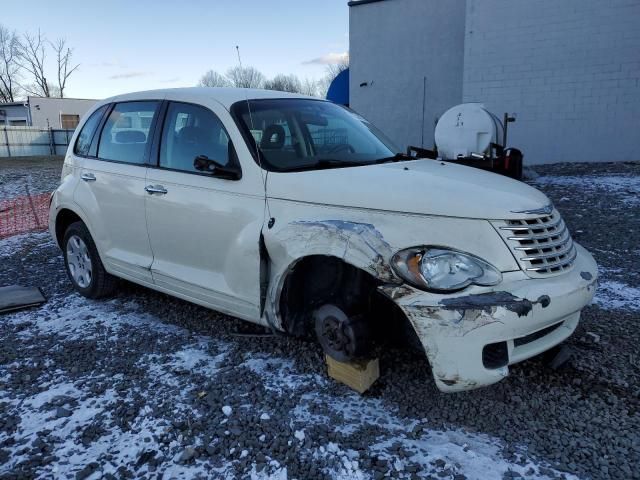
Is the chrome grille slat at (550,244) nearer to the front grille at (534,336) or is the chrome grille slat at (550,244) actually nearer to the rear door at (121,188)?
the front grille at (534,336)

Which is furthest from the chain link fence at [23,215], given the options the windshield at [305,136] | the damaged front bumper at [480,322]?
the damaged front bumper at [480,322]

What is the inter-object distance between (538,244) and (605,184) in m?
8.49

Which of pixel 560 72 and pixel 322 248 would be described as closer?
pixel 322 248

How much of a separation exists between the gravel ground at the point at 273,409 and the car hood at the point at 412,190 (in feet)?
3.66

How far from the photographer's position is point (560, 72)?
12.5m

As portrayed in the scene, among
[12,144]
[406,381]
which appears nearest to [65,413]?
[406,381]

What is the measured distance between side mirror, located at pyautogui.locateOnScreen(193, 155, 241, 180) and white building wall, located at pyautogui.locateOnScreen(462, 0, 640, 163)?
1195 cm

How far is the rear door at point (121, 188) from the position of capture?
3.85 metres

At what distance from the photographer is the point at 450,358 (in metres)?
2.38

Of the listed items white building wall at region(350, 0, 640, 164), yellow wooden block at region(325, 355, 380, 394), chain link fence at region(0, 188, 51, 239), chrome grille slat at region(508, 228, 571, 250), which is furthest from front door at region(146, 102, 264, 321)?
white building wall at region(350, 0, 640, 164)

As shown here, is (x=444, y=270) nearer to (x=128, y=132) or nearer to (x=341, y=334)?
(x=341, y=334)

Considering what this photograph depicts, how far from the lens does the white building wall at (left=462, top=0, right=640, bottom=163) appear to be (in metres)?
12.0

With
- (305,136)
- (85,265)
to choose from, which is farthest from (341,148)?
(85,265)

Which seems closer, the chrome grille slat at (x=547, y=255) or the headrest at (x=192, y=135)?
the chrome grille slat at (x=547, y=255)
